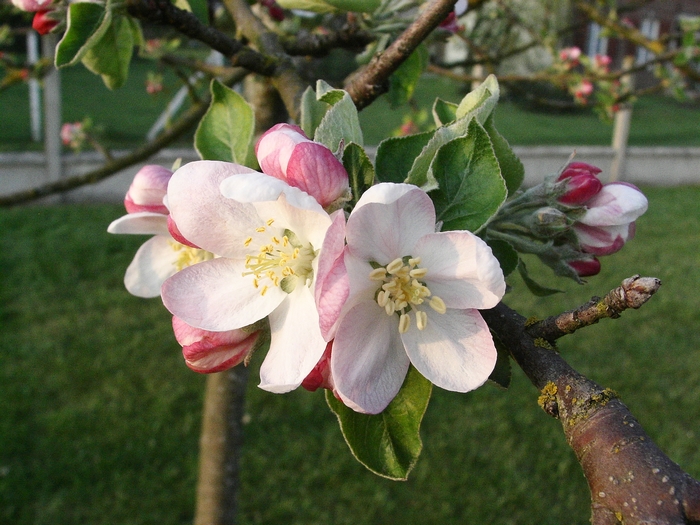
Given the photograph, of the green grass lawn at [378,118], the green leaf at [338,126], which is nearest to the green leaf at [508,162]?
the green leaf at [338,126]

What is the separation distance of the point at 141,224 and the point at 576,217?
55 cm

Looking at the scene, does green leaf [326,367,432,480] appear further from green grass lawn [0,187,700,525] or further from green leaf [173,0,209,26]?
green grass lawn [0,187,700,525]

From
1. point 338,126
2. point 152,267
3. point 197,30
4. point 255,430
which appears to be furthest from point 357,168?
point 255,430

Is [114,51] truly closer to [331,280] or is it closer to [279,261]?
[279,261]

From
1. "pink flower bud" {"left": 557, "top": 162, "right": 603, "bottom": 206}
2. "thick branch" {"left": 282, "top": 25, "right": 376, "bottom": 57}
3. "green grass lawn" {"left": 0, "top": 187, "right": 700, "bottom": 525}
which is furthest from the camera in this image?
"green grass lawn" {"left": 0, "top": 187, "right": 700, "bottom": 525}

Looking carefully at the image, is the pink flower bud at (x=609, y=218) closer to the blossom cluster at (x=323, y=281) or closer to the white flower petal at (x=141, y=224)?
the blossom cluster at (x=323, y=281)

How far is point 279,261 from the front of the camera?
2.30 feet

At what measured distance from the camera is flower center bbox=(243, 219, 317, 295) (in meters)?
0.70

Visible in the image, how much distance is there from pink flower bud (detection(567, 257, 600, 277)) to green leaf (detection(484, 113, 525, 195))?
13cm

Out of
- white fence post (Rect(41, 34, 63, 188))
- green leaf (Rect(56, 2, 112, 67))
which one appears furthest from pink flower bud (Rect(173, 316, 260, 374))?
white fence post (Rect(41, 34, 63, 188))

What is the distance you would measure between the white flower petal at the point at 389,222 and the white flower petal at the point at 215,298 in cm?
12

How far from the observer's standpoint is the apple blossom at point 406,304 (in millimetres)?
620

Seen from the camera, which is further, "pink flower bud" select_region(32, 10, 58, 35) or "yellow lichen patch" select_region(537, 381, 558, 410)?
"pink flower bud" select_region(32, 10, 58, 35)

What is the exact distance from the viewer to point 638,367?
441cm
